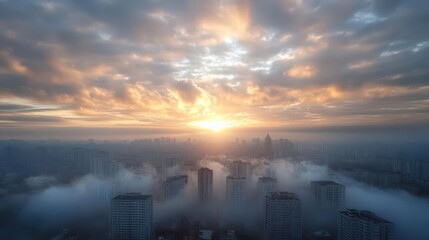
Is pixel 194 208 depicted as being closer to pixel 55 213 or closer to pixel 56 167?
pixel 55 213

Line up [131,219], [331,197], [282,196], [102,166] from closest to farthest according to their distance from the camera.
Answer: [131,219] < [282,196] < [331,197] < [102,166]

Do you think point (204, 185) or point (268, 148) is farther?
point (268, 148)

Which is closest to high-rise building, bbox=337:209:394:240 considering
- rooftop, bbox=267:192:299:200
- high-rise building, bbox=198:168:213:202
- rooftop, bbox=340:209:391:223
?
rooftop, bbox=340:209:391:223

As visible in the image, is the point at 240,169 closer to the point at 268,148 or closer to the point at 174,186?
the point at 174,186

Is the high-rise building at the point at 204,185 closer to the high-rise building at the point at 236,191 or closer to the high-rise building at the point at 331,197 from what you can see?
the high-rise building at the point at 236,191

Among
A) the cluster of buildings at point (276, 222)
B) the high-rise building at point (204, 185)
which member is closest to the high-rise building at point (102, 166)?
the high-rise building at point (204, 185)

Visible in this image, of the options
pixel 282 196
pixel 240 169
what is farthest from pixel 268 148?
pixel 282 196
